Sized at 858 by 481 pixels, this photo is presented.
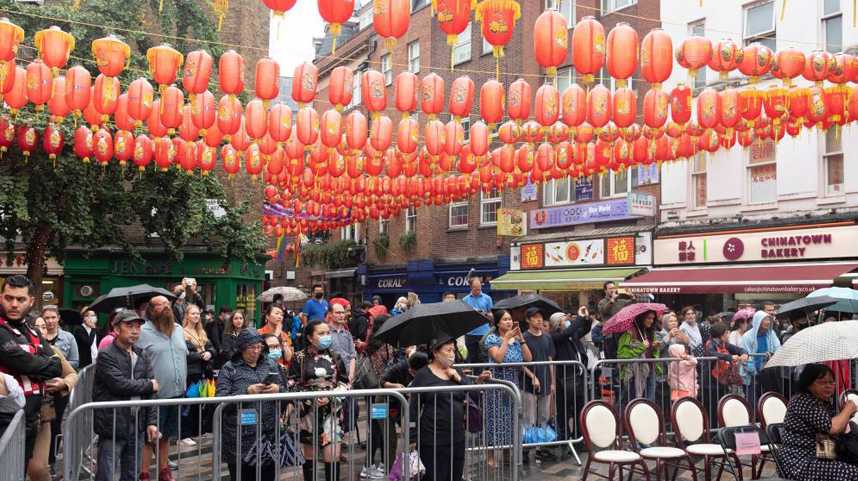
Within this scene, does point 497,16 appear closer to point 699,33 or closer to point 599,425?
point 599,425

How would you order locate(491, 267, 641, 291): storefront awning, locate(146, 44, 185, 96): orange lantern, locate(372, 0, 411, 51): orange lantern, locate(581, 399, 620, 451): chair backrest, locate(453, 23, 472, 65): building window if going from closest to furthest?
locate(581, 399, 620, 451): chair backrest
locate(372, 0, 411, 51): orange lantern
locate(146, 44, 185, 96): orange lantern
locate(491, 267, 641, 291): storefront awning
locate(453, 23, 472, 65): building window

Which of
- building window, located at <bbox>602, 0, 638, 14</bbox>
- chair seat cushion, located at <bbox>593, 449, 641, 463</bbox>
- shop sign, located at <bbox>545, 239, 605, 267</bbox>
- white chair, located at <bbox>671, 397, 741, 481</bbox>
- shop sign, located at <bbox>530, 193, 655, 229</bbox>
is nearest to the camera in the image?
chair seat cushion, located at <bbox>593, 449, 641, 463</bbox>

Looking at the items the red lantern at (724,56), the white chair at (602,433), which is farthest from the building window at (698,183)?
the white chair at (602,433)

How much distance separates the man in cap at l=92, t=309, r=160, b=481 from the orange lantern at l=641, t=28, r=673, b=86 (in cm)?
717

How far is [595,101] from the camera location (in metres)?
12.0

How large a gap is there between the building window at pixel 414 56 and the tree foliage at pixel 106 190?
10.6 metres

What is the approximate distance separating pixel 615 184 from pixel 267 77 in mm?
15526

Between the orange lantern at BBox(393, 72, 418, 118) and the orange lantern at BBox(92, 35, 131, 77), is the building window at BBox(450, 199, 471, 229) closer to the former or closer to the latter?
the orange lantern at BBox(393, 72, 418, 118)

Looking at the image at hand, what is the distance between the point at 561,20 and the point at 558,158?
6.12m

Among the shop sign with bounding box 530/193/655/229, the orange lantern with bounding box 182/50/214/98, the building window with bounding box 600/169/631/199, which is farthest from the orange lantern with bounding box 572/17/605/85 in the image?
the building window with bounding box 600/169/631/199

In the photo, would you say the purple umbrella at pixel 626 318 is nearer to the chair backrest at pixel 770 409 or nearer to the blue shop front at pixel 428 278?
the chair backrest at pixel 770 409

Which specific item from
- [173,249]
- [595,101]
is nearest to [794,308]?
[595,101]

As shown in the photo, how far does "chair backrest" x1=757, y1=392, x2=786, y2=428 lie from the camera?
8.48 metres

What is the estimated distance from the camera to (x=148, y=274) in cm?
2755
